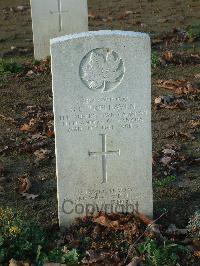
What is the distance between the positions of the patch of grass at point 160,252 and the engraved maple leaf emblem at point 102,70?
1.24 m

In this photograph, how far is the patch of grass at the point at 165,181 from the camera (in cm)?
582

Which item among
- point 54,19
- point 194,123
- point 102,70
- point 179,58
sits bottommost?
point 194,123

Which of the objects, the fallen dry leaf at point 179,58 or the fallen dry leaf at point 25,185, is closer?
the fallen dry leaf at point 25,185

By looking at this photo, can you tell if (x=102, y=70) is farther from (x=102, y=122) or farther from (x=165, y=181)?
(x=165, y=181)

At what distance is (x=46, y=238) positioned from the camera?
5.07 m

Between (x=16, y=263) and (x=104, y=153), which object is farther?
(x=104, y=153)

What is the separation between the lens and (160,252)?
4668 mm

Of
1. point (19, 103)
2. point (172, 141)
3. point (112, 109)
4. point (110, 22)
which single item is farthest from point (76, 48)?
point (110, 22)

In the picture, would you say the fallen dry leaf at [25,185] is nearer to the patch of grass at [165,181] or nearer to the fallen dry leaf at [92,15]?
the patch of grass at [165,181]

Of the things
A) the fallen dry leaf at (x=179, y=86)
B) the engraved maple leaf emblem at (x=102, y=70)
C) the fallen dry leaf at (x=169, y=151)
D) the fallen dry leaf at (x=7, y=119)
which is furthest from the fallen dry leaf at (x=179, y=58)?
the engraved maple leaf emblem at (x=102, y=70)

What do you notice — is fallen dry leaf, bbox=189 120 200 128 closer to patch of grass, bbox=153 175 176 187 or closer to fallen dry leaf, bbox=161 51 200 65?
patch of grass, bbox=153 175 176 187

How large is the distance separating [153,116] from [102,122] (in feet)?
9.27

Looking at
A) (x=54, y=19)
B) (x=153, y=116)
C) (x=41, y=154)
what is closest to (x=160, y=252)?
(x=41, y=154)

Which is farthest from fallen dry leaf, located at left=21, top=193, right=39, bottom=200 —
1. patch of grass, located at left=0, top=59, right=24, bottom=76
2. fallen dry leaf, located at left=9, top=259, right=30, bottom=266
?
patch of grass, located at left=0, top=59, right=24, bottom=76
